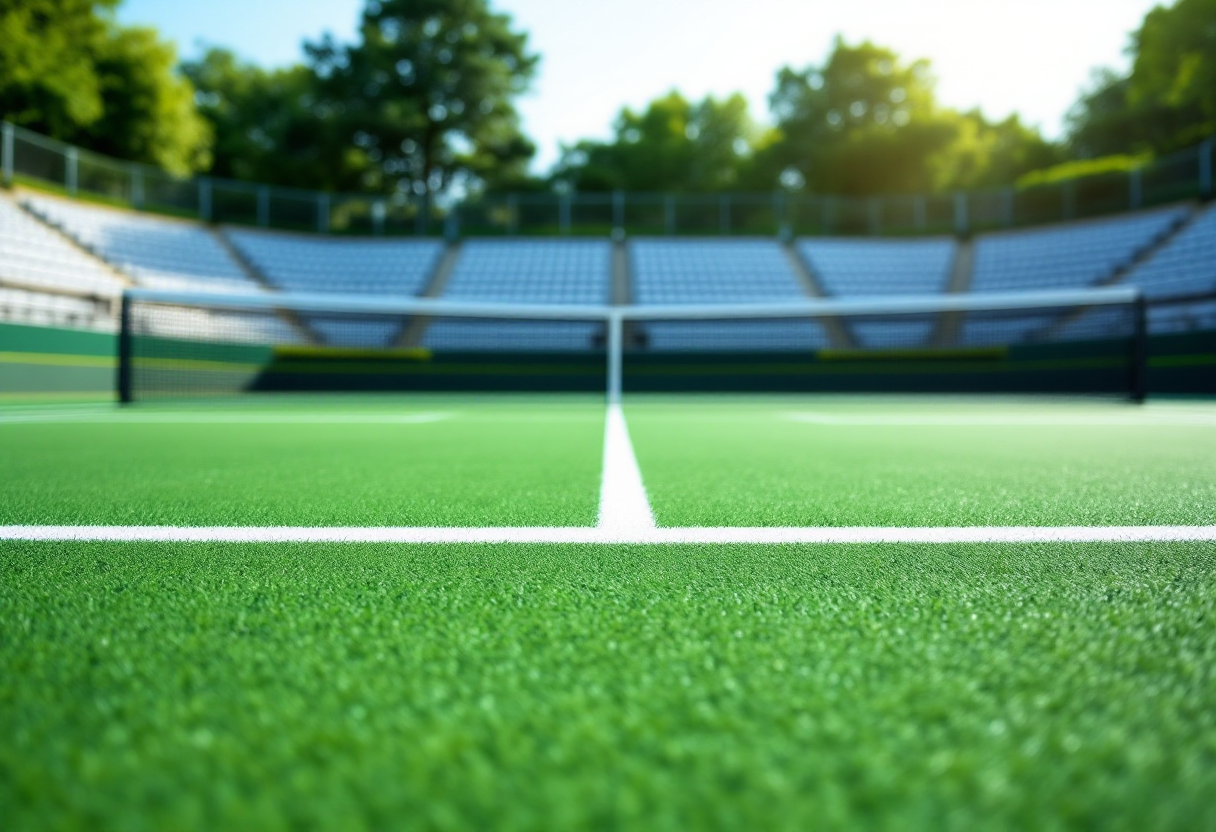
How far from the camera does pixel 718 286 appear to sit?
23641 mm

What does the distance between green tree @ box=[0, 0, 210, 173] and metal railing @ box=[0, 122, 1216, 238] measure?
0.91 metres

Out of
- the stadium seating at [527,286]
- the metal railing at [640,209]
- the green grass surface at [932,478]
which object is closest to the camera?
the green grass surface at [932,478]

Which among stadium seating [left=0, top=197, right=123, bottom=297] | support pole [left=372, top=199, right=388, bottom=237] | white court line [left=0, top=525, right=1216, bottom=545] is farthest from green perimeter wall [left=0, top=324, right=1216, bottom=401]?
white court line [left=0, top=525, right=1216, bottom=545]

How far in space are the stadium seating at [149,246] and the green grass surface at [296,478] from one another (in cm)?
1768

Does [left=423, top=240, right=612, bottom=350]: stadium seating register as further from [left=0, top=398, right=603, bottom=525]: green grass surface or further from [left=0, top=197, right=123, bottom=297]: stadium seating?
[left=0, top=398, right=603, bottom=525]: green grass surface

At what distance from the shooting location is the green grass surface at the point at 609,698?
598 mm

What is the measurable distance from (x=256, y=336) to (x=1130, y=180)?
27353 millimetres

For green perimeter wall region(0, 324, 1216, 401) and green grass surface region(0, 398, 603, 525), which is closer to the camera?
green grass surface region(0, 398, 603, 525)

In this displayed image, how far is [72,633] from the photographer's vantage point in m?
1.01

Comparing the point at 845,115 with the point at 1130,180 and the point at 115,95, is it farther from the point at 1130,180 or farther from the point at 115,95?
the point at 115,95

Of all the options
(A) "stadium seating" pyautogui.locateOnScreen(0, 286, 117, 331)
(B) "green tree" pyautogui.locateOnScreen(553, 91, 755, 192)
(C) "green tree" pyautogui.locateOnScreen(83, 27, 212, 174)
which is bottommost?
(A) "stadium seating" pyautogui.locateOnScreen(0, 286, 117, 331)

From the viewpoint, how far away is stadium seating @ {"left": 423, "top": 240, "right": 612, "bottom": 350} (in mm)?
18422

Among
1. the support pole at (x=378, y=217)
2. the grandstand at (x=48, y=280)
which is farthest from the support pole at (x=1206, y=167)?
the grandstand at (x=48, y=280)

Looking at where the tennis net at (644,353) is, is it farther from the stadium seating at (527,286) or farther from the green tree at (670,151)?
the green tree at (670,151)
